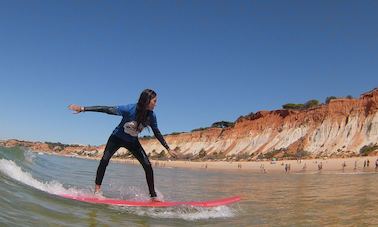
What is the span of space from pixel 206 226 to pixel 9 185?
3705 millimetres

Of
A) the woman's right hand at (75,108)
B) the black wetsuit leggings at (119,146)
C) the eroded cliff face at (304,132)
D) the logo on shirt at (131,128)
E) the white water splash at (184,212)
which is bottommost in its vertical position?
the white water splash at (184,212)

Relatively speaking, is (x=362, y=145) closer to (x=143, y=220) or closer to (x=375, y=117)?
(x=375, y=117)

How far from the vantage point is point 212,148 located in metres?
86.5

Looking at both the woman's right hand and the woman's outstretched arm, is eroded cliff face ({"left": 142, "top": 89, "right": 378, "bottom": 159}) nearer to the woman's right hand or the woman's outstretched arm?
the woman's outstretched arm

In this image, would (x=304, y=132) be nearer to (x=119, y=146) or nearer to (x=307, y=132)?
(x=307, y=132)

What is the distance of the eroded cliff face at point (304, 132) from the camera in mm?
50969

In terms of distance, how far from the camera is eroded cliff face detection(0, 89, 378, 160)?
50969 mm

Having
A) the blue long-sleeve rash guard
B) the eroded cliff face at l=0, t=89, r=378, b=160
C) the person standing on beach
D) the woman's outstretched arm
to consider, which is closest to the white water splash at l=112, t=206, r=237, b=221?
the person standing on beach

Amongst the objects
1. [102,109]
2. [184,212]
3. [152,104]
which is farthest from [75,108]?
[184,212]

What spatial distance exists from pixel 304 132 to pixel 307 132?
760 millimetres

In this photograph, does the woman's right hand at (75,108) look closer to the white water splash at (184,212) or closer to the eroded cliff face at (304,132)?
the white water splash at (184,212)

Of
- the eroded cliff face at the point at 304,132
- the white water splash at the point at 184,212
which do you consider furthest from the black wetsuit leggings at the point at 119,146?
the eroded cliff face at the point at 304,132

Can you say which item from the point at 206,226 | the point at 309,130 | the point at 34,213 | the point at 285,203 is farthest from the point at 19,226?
the point at 309,130

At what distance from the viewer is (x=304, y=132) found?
6244cm
